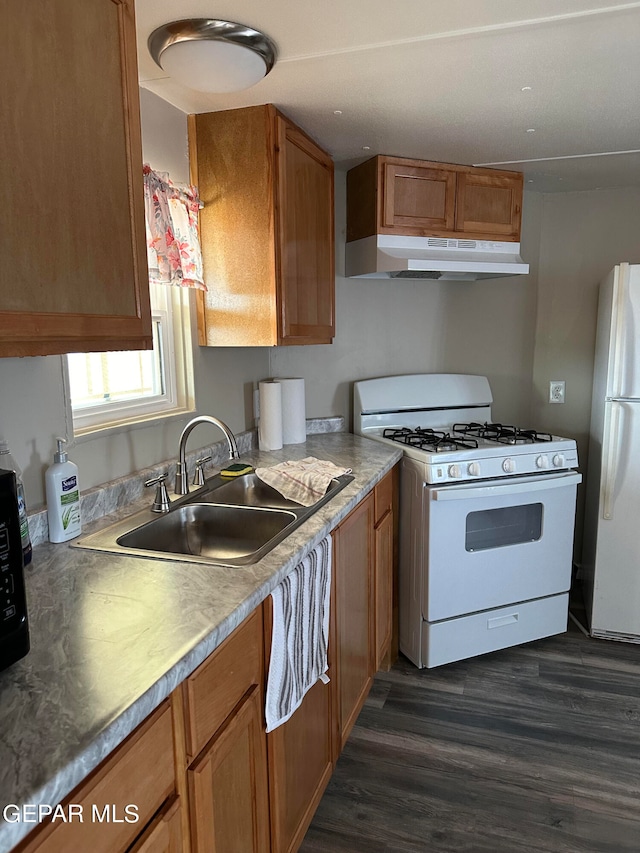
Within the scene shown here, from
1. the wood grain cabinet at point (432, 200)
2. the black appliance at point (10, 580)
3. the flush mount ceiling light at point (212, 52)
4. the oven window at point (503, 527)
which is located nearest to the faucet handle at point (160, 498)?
the black appliance at point (10, 580)

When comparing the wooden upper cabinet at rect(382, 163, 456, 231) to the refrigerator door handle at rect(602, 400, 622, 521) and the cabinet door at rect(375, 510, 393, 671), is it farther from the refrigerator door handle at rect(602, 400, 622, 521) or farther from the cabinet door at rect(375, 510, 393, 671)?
the cabinet door at rect(375, 510, 393, 671)

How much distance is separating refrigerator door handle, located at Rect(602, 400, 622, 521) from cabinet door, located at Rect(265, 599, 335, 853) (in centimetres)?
159

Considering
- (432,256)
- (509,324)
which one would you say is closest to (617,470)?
(509,324)

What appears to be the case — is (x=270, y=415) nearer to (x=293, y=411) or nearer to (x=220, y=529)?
(x=293, y=411)

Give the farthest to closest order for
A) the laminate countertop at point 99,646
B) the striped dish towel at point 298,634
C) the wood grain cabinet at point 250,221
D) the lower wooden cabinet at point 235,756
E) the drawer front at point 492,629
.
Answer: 1. the drawer front at point 492,629
2. the wood grain cabinet at point 250,221
3. the striped dish towel at point 298,634
4. the lower wooden cabinet at point 235,756
5. the laminate countertop at point 99,646

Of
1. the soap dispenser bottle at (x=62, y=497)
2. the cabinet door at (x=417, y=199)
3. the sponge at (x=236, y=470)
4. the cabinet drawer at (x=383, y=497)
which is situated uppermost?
the cabinet door at (x=417, y=199)

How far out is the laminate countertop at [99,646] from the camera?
718 millimetres

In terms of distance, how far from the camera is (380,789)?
1.90m

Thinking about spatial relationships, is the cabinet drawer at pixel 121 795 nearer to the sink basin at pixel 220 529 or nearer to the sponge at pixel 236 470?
the sink basin at pixel 220 529

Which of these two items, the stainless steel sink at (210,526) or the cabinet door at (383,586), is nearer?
the stainless steel sink at (210,526)

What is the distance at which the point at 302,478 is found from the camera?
200 centimetres

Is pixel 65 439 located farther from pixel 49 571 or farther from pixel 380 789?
pixel 380 789

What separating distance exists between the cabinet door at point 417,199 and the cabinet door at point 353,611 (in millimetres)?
1234

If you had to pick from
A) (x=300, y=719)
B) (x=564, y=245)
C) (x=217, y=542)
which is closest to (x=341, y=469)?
(x=217, y=542)
